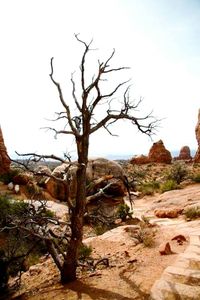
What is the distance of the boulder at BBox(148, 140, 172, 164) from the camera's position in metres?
47.1

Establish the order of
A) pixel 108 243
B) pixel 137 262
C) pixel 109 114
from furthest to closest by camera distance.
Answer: pixel 108 243, pixel 137 262, pixel 109 114

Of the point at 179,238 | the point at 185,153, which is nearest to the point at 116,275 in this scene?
the point at 179,238

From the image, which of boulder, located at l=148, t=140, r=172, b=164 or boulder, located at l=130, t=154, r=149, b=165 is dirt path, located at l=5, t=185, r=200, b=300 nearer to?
boulder, located at l=148, t=140, r=172, b=164

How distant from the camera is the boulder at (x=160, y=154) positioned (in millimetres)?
47062

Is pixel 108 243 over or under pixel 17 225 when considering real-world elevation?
under

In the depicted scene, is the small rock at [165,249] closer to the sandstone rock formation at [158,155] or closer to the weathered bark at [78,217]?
the weathered bark at [78,217]

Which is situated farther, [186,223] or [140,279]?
[186,223]

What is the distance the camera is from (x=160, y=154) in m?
47.3

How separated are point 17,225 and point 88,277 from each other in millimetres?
2013

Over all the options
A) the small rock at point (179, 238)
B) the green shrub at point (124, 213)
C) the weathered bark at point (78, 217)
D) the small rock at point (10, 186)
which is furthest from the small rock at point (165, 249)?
the small rock at point (10, 186)

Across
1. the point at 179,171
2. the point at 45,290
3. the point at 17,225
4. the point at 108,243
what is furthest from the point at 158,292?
the point at 179,171

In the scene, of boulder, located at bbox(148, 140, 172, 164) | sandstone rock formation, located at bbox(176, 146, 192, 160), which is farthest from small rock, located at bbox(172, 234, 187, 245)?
sandstone rock formation, located at bbox(176, 146, 192, 160)

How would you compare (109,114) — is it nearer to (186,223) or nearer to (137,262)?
(137,262)

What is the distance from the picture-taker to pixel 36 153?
6723 mm
